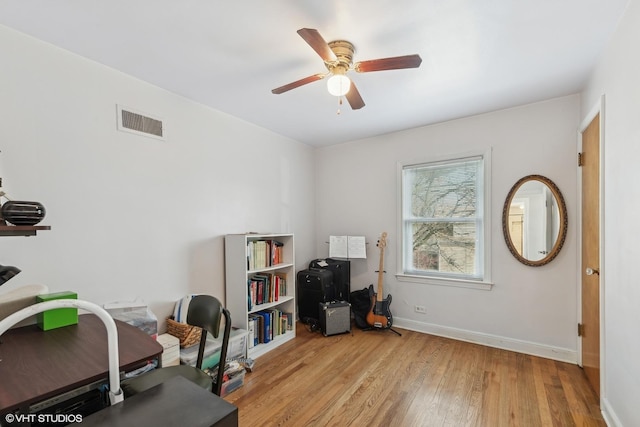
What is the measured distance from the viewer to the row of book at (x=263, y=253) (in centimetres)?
297

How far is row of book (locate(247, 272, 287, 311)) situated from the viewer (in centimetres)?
296

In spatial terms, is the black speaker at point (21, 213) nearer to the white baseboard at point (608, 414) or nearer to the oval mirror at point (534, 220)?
the white baseboard at point (608, 414)

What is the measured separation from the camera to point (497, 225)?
3084 millimetres

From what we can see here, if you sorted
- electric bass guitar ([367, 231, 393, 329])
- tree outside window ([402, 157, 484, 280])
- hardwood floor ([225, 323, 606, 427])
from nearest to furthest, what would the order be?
hardwood floor ([225, 323, 606, 427]) → tree outside window ([402, 157, 484, 280]) → electric bass guitar ([367, 231, 393, 329])

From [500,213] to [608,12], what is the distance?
1.84 meters

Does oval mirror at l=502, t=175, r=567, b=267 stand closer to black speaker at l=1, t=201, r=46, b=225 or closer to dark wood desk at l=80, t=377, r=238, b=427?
dark wood desk at l=80, t=377, r=238, b=427

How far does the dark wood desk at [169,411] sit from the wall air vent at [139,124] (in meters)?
2.04

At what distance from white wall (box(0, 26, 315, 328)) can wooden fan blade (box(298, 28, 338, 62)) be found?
5.23 ft

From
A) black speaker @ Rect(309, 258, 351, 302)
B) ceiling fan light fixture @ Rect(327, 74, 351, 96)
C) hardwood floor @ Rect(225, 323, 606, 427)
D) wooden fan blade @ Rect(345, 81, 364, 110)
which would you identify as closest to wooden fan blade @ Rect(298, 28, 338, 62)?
ceiling fan light fixture @ Rect(327, 74, 351, 96)

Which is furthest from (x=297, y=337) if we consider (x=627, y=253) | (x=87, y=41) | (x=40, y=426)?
(x=87, y=41)

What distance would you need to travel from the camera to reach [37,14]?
5.37ft

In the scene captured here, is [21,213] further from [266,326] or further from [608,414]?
[608,414]

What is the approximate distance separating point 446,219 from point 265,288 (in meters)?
2.18

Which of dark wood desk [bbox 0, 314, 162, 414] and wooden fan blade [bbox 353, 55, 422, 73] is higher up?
wooden fan blade [bbox 353, 55, 422, 73]
